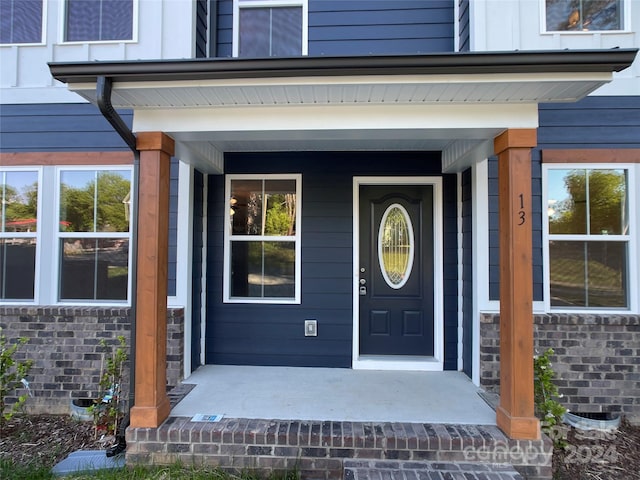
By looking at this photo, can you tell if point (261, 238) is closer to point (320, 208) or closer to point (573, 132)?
point (320, 208)

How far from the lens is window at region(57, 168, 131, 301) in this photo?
3.78 metres

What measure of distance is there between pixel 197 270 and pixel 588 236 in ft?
13.1

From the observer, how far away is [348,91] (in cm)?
250

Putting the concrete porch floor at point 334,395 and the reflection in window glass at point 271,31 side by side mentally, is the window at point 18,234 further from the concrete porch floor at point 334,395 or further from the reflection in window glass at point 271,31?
the reflection in window glass at point 271,31

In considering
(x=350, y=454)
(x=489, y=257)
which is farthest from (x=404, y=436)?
(x=489, y=257)

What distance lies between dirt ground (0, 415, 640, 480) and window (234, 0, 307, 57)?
13.6 feet

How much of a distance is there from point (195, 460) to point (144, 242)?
5.42 feet

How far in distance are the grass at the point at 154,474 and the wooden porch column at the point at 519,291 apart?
65.0 inches

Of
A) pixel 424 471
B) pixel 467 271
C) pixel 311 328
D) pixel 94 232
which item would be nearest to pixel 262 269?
pixel 311 328

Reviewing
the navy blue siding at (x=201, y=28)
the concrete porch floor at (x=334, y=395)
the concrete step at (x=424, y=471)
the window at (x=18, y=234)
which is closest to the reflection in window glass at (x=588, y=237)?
the concrete porch floor at (x=334, y=395)

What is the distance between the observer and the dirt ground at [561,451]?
2.77 meters

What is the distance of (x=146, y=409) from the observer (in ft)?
8.75

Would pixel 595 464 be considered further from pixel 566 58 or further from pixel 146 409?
pixel 146 409

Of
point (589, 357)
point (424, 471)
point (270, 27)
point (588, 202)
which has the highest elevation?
point (270, 27)
